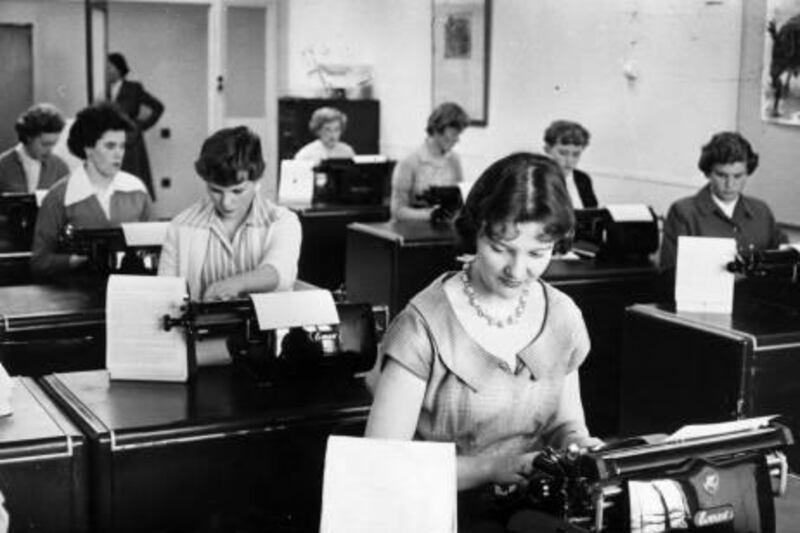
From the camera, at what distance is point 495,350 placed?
2500mm

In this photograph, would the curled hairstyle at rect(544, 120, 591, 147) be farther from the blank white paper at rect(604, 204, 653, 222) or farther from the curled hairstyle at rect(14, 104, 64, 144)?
Result: the curled hairstyle at rect(14, 104, 64, 144)

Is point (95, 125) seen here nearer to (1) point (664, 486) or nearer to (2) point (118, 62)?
(1) point (664, 486)

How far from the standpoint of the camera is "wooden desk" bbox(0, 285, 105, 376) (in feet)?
12.9

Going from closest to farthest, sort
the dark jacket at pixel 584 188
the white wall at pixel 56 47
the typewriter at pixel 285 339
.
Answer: the typewriter at pixel 285 339, the dark jacket at pixel 584 188, the white wall at pixel 56 47

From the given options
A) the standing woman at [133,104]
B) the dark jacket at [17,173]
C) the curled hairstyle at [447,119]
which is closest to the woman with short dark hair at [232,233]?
the dark jacket at [17,173]

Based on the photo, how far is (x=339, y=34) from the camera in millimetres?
10719

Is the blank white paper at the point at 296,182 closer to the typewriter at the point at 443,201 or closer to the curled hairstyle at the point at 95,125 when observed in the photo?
the typewriter at the point at 443,201

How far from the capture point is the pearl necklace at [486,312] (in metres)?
2.52

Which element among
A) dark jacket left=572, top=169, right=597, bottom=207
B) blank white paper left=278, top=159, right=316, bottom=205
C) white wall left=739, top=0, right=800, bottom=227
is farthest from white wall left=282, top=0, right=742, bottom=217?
blank white paper left=278, top=159, right=316, bottom=205

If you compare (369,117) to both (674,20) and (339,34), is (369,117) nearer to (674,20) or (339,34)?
(339,34)

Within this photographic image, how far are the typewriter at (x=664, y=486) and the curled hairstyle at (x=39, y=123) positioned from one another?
17.3 ft

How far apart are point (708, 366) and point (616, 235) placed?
5.14 feet

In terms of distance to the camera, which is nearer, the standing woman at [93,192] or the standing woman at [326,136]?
the standing woman at [93,192]

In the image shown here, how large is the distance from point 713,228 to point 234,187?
2.48 metres
